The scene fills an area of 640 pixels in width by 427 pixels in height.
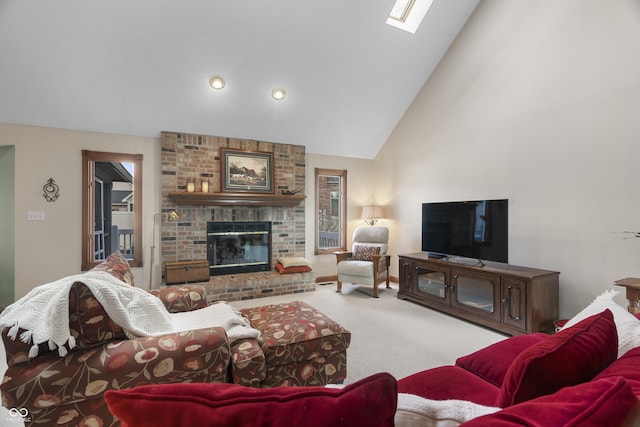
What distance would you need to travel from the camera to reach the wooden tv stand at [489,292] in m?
2.86

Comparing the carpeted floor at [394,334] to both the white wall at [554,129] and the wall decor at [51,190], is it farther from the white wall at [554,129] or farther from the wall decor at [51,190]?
the wall decor at [51,190]

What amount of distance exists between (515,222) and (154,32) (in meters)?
4.54

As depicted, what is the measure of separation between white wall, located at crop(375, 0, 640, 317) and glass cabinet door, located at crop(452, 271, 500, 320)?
0.59 m

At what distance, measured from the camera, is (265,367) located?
1.78m

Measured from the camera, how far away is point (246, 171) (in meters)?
4.71

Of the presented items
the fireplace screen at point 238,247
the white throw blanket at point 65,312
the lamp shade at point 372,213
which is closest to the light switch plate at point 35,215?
the fireplace screen at point 238,247

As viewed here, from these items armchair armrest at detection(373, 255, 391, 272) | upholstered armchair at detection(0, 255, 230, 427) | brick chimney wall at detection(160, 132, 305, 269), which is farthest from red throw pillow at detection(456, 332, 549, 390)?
brick chimney wall at detection(160, 132, 305, 269)

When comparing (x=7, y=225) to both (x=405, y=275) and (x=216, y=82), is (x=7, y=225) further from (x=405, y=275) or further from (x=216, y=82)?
(x=405, y=275)

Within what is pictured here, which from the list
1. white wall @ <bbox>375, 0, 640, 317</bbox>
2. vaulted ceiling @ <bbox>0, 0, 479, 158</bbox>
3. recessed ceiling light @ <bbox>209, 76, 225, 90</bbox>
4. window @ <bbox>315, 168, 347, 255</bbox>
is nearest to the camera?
white wall @ <bbox>375, 0, 640, 317</bbox>

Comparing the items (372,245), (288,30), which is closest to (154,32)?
(288,30)

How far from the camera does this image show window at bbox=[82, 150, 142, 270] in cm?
389

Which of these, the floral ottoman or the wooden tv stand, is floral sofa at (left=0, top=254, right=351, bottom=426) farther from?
the wooden tv stand

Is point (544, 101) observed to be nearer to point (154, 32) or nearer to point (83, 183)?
point (154, 32)

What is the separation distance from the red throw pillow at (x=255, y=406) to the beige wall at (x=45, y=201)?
172 inches
